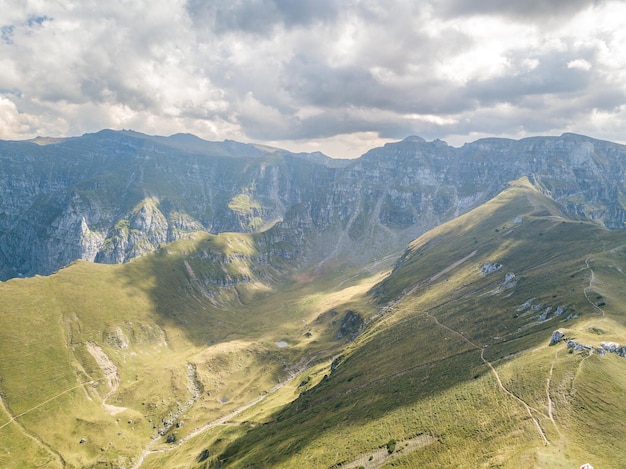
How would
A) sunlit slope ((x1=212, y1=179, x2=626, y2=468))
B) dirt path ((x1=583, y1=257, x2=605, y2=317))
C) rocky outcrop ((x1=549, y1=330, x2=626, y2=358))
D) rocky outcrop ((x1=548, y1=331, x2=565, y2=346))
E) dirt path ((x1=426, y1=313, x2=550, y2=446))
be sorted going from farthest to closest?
dirt path ((x1=583, y1=257, x2=605, y2=317))
rocky outcrop ((x1=548, y1=331, x2=565, y2=346))
rocky outcrop ((x1=549, y1=330, x2=626, y2=358))
sunlit slope ((x1=212, y1=179, x2=626, y2=468))
dirt path ((x1=426, y1=313, x2=550, y2=446))

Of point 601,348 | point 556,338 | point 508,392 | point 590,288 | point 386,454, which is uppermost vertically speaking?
point 601,348

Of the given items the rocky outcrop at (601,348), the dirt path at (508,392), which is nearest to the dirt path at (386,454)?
the dirt path at (508,392)

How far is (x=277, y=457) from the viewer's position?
12950cm

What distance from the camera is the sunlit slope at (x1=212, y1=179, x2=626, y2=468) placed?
8262 centimetres

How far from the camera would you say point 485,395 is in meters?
106

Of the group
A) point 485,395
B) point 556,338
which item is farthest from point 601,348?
point 485,395

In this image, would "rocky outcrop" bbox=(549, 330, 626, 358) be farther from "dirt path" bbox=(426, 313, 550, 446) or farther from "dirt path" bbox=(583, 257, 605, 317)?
"dirt path" bbox=(583, 257, 605, 317)

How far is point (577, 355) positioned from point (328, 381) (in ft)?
391

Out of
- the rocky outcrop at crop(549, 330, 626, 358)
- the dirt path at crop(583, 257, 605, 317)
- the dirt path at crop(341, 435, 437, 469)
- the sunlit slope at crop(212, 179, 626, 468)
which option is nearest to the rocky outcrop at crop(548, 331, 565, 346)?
the sunlit slope at crop(212, 179, 626, 468)

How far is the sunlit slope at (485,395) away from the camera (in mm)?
82625

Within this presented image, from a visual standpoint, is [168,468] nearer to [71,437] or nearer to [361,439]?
[71,437]

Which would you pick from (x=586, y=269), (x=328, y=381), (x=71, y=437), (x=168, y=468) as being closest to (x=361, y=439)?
(x=328, y=381)

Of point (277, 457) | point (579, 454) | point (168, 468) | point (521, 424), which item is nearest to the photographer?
point (579, 454)

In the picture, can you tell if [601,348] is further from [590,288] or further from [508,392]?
[590,288]
